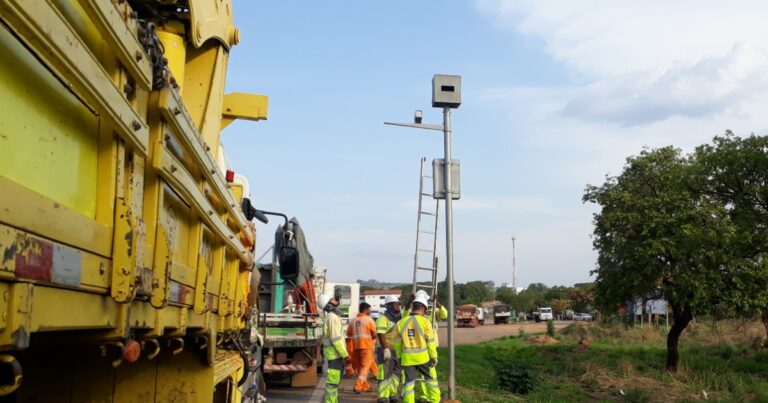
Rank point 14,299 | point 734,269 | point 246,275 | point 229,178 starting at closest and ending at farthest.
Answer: point 14,299, point 229,178, point 246,275, point 734,269

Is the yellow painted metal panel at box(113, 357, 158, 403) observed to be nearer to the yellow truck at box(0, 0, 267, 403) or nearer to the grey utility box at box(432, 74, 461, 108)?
the yellow truck at box(0, 0, 267, 403)

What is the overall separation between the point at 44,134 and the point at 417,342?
772cm

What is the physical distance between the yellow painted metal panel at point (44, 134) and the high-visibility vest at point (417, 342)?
7363mm

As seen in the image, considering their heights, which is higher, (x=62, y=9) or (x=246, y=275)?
(x=62, y=9)

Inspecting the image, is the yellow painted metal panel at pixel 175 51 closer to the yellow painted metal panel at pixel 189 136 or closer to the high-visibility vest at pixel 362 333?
the yellow painted metal panel at pixel 189 136

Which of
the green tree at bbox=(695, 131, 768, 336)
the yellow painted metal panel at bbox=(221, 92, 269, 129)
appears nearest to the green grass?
the green tree at bbox=(695, 131, 768, 336)

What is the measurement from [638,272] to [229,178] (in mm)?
18163

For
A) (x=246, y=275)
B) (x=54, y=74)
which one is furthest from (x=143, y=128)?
(x=246, y=275)

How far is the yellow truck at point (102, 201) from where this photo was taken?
1.71m

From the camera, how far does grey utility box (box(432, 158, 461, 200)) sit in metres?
11.6

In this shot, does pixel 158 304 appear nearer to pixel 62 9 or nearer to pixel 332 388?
pixel 62 9

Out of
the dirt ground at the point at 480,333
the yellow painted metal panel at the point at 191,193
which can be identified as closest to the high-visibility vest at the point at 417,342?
the yellow painted metal panel at the point at 191,193

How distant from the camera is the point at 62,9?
1.89 m

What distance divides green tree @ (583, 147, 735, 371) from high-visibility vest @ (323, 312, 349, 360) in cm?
1131
